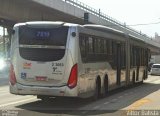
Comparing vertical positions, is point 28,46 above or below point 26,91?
above

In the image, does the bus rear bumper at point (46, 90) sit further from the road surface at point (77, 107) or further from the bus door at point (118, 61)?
the bus door at point (118, 61)

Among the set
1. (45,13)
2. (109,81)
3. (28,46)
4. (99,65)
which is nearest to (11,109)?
(28,46)

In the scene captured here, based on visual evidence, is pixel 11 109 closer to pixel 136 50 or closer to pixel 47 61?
pixel 47 61

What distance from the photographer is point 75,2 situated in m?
53.6

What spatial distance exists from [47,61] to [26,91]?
1204 mm

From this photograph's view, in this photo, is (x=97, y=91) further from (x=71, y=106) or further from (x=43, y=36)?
(x=43, y=36)

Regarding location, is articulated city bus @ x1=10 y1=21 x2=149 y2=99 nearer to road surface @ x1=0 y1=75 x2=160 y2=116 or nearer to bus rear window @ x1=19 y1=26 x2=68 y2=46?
bus rear window @ x1=19 y1=26 x2=68 y2=46

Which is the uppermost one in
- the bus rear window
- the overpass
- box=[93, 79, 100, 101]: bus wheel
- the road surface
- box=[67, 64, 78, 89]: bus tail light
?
the overpass

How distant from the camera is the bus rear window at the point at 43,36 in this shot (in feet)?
54.7

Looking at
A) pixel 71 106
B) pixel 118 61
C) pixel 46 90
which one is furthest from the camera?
pixel 118 61

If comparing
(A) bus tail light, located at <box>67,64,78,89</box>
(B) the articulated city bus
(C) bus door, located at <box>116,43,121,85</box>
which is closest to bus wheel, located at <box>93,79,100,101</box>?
(B) the articulated city bus

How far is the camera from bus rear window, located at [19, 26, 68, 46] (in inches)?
657

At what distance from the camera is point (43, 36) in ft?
55.1

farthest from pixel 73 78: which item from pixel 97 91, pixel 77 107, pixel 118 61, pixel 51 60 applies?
pixel 118 61
